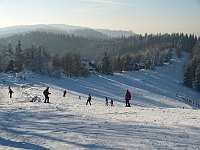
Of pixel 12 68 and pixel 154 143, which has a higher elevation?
pixel 154 143

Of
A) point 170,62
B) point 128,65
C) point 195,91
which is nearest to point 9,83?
point 195,91

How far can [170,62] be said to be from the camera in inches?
5418

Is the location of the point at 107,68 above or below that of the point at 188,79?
above

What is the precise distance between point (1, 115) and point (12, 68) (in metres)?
69.9

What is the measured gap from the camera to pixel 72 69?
263ft

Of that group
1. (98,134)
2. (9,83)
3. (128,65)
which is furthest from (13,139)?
(128,65)

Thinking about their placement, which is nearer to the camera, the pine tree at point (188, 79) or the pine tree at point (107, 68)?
the pine tree at point (188, 79)

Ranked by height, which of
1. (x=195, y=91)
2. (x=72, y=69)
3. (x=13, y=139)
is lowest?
(x=195, y=91)

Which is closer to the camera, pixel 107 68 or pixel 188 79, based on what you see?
pixel 188 79

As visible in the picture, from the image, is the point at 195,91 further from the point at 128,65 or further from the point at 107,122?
the point at 107,122

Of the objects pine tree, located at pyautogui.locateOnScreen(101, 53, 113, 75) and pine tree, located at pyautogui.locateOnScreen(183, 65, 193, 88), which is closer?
pine tree, located at pyautogui.locateOnScreen(183, 65, 193, 88)

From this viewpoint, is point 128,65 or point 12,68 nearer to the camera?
point 12,68

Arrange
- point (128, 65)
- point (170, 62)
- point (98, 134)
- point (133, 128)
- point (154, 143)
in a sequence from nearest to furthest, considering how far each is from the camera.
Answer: point (154, 143) → point (98, 134) → point (133, 128) → point (128, 65) → point (170, 62)

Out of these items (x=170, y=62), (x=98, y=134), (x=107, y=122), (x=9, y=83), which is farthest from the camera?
(x=170, y=62)
